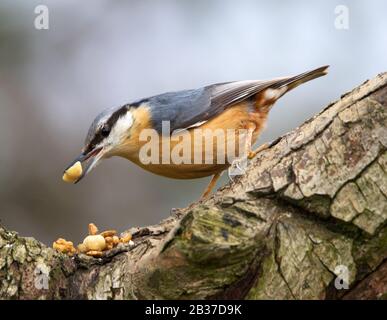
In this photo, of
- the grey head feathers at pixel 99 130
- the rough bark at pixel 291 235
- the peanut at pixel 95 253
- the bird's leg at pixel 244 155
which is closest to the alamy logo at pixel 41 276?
the rough bark at pixel 291 235

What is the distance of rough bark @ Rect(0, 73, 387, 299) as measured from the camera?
233 cm

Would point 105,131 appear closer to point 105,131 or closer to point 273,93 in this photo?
point 105,131

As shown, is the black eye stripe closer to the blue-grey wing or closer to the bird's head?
the bird's head

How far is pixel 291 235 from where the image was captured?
2.44 metres

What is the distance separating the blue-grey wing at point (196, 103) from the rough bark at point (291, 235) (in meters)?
1.23

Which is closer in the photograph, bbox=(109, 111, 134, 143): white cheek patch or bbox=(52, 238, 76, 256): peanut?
bbox=(52, 238, 76, 256): peanut

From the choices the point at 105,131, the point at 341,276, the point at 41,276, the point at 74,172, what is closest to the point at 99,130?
the point at 105,131

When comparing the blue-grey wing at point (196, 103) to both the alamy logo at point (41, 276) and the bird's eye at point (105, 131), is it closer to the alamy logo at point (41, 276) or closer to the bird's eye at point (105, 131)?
the bird's eye at point (105, 131)

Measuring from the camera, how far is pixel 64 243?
3121 millimetres

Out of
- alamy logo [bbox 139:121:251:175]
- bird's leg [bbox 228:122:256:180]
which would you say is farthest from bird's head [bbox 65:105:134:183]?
bird's leg [bbox 228:122:256:180]

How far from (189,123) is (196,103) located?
0.63 feet

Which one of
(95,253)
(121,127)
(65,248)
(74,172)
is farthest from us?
(121,127)

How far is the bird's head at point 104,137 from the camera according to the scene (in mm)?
3783
